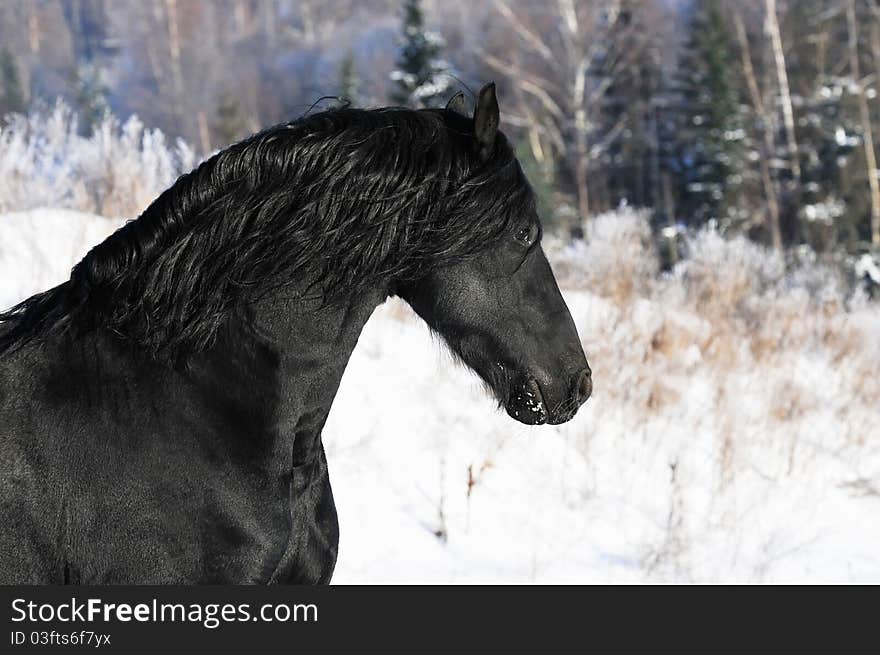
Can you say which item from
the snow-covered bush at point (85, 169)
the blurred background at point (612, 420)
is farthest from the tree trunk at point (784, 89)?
the snow-covered bush at point (85, 169)

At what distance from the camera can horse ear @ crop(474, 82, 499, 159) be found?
2.09 metres

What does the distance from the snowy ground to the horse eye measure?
8.11ft

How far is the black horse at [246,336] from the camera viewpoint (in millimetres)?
2006

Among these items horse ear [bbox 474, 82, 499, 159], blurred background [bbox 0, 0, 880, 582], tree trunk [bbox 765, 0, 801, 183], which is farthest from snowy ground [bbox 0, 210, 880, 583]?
tree trunk [bbox 765, 0, 801, 183]

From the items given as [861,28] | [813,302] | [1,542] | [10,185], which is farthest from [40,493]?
[861,28]

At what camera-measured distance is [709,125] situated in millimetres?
29109

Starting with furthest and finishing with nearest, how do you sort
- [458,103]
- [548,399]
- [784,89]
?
[784,89] < [458,103] < [548,399]

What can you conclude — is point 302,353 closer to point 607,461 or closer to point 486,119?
point 486,119

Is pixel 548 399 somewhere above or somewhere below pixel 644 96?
above

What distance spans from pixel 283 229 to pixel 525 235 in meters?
0.53

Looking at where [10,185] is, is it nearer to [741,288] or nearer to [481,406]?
[481,406]

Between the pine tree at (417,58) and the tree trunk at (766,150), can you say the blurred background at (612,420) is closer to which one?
the tree trunk at (766,150)

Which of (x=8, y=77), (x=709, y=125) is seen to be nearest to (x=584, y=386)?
(x=709, y=125)

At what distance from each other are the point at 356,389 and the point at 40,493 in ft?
11.4
